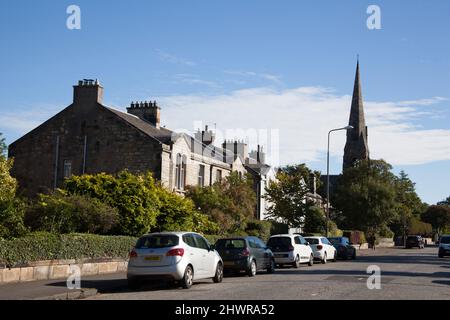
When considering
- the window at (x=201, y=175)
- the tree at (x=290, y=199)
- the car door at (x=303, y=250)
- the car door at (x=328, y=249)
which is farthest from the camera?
the tree at (x=290, y=199)

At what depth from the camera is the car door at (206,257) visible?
17406 mm

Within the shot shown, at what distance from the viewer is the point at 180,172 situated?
37.8 meters

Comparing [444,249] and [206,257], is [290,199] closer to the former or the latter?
[444,249]

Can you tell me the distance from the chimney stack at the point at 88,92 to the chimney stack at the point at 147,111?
4.66 meters

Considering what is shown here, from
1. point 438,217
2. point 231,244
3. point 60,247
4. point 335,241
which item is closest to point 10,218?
point 60,247

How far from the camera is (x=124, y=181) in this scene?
25.5 meters

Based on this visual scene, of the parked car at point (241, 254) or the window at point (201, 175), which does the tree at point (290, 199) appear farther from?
the parked car at point (241, 254)

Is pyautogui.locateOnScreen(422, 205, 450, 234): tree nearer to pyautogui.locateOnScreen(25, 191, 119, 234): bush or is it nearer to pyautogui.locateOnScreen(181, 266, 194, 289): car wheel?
pyautogui.locateOnScreen(25, 191, 119, 234): bush

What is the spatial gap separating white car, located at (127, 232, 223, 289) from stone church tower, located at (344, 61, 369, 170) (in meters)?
86.2

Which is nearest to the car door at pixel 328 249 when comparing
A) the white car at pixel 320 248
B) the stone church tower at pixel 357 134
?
the white car at pixel 320 248

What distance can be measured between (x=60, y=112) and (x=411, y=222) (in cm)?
7140

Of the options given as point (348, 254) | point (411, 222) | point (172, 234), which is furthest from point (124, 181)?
point (411, 222)

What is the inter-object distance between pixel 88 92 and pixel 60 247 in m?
20.0
